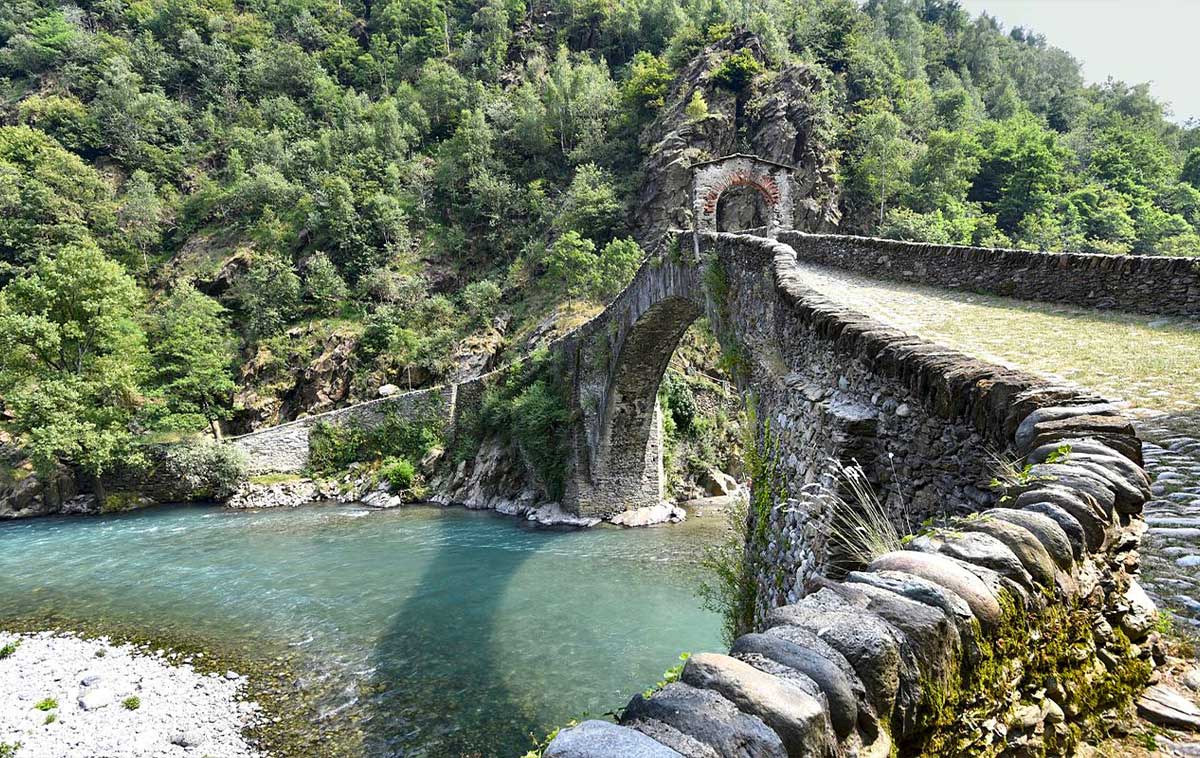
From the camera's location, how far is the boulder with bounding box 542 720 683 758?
3.52 ft

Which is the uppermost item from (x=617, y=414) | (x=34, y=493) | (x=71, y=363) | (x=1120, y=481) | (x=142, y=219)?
(x=142, y=219)

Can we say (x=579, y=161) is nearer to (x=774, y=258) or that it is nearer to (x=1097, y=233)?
(x=1097, y=233)

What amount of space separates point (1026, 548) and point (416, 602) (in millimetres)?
12012

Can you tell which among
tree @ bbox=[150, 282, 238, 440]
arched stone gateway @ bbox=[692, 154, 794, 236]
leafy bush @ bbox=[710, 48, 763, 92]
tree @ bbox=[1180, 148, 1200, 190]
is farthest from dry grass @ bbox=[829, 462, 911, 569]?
tree @ bbox=[1180, 148, 1200, 190]

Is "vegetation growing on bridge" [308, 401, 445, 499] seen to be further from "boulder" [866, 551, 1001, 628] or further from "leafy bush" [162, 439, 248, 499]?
"boulder" [866, 551, 1001, 628]

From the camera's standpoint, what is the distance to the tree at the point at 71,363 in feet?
67.8

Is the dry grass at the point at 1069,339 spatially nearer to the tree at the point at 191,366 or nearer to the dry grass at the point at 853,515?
the dry grass at the point at 853,515

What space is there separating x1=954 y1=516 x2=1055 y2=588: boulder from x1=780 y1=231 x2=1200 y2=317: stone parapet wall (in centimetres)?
637

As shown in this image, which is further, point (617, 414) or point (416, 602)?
point (617, 414)

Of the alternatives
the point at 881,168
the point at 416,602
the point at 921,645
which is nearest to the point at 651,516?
the point at 416,602

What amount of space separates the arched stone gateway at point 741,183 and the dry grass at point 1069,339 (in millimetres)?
7506

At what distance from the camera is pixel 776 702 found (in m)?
1.15

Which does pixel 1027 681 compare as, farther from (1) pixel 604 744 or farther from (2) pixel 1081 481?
(1) pixel 604 744

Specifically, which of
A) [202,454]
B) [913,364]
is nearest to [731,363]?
[913,364]
